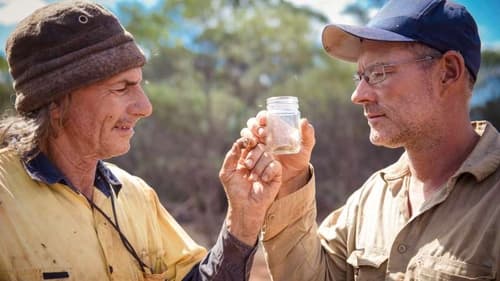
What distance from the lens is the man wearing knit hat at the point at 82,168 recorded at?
253cm

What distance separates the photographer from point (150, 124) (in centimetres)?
1173

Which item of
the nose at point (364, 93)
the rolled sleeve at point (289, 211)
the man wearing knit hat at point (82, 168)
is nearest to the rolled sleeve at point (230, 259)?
the man wearing knit hat at point (82, 168)

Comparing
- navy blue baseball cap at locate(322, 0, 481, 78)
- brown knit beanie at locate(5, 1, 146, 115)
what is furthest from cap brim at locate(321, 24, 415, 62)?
brown knit beanie at locate(5, 1, 146, 115)

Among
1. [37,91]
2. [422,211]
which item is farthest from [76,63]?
[422,211]

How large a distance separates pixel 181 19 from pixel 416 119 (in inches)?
350

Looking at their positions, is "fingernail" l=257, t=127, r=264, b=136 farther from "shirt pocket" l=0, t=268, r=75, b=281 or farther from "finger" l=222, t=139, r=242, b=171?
"shirt pocket" l=0, t=268, r=75, b=281

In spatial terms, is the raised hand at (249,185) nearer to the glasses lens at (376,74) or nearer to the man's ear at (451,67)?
the glasses lens at (376,74)

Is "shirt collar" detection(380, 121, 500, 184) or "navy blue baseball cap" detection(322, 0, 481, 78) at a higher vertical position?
"navy blue baseball cap" detection(322, 0, 481, 78)

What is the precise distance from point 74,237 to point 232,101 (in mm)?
9429

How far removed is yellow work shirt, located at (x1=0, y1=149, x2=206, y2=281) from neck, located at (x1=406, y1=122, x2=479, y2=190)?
1160 millimetres

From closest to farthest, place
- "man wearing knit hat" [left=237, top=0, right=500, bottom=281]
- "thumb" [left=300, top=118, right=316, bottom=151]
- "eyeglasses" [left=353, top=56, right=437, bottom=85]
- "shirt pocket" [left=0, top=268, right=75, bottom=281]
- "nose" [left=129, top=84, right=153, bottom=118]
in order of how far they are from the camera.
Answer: "shirt pocket" [left=0, top=268, right=75, bottom=281]
"man wearing knit hat" [left=237, top=0, right=500, bottom=281]
"nose" [left=129, top=84, right=153, bottom=118]
"eyeglasses" [left=353, top=56, right=437, bottom=85]
"thumb" [left=300, top=118, right=316, bottom=151]

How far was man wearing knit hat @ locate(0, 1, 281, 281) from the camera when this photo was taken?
2529 mm

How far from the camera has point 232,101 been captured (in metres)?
11.9

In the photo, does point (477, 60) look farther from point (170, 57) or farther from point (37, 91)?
point (170, 57)
